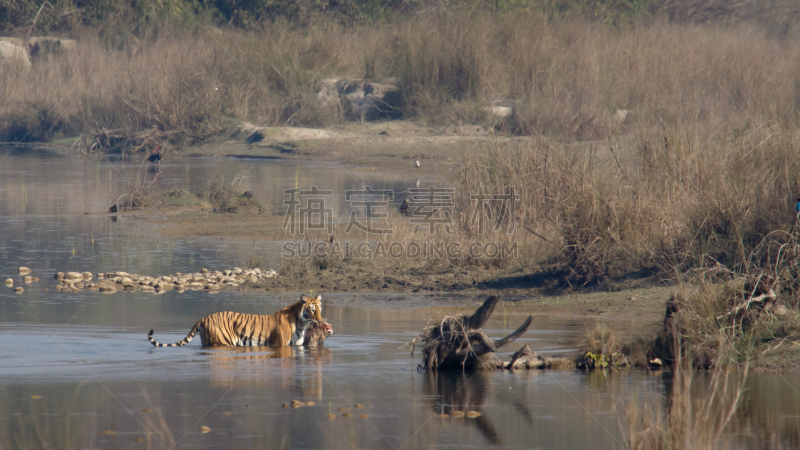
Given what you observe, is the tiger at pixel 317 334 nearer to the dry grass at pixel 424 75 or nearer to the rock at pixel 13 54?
the dry grass at pixel 424 75

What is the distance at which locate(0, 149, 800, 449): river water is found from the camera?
24.6 feet

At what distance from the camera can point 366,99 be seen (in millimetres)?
32906

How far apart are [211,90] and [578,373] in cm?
2664

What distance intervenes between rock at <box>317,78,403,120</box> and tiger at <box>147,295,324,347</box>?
21847 mm

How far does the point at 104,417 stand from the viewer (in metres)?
8.02

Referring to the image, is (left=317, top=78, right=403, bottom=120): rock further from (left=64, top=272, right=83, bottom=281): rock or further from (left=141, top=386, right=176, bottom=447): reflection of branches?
(left=141, top=386, right=176, bottom=447): reflection of branches

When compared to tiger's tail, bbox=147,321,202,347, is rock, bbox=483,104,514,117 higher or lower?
higher

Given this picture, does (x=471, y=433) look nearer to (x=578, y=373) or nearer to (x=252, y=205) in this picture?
(x=578, y=373)

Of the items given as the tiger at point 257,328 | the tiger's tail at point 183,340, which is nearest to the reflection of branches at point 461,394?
the tiger at point 257,328

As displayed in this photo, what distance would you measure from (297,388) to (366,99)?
24.6 m

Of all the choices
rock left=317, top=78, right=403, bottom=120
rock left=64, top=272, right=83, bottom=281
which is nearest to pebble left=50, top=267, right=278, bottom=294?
rock left=64, top=272, right=83, bottom=281

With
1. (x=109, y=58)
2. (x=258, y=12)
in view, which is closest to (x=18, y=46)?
(x=109, y=58)

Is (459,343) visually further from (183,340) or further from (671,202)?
(671,202)

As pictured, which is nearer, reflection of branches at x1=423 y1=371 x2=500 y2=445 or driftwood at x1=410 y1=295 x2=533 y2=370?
reflection of branches at x1=423 y1=371 x2=500 y2=445
